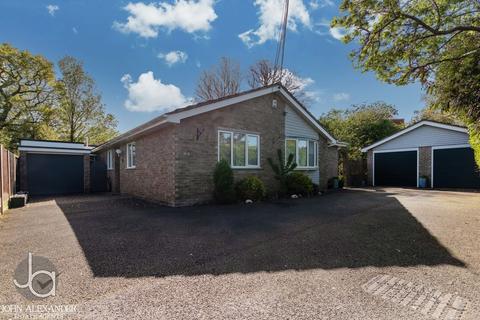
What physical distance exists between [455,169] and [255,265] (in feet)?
53.2

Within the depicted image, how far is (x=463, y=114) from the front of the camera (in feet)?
22.1

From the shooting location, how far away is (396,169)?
1653cm

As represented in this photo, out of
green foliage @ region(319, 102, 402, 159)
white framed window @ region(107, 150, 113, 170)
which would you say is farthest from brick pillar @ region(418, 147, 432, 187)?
white framed window @ region(107, 150, 113, 170)

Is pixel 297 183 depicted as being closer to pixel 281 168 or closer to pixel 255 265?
pixel 281 168

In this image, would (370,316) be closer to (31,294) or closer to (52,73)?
(31,294)

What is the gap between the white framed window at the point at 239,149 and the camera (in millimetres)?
9430

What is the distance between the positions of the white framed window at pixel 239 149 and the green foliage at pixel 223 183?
1.77 ft

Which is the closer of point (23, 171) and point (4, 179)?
point (4, 179)

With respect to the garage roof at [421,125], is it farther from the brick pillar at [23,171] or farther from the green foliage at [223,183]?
the brick pillar at [23,171]

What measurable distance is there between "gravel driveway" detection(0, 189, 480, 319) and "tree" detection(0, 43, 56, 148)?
17.9 meters

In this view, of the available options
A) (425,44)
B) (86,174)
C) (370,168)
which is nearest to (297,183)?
(425,44)

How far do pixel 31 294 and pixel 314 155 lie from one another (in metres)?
12.6

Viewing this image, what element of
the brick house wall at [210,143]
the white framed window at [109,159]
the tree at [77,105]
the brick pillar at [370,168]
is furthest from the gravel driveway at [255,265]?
the tree at [77,105]

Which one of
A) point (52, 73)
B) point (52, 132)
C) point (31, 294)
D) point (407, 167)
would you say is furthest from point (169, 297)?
point (52, 132)
